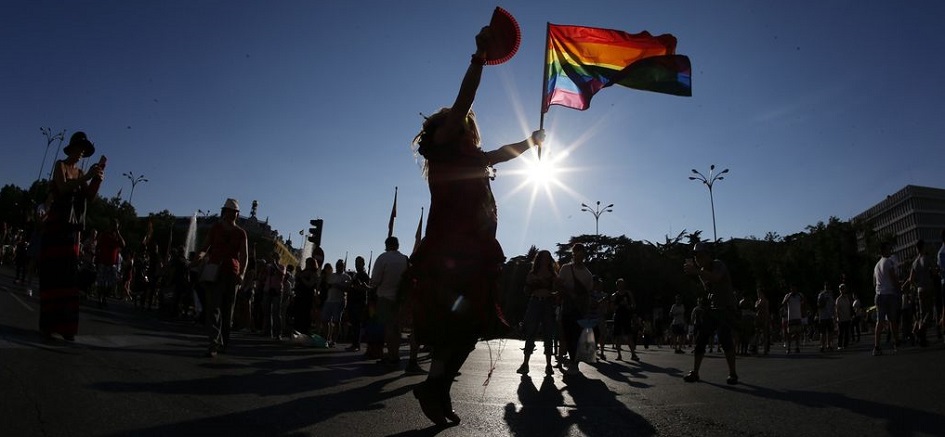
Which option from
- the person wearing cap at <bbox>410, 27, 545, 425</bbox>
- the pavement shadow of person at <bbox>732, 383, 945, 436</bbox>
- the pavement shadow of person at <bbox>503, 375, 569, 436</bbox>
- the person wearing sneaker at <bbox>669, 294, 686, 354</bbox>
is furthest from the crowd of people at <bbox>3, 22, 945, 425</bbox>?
the person wearing sneaker at <bbox>669, 294, 686, 354</bbox>

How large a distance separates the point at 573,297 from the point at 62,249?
6090 mm

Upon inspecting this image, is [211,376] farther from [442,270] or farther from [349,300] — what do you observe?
[349,300]

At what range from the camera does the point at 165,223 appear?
9188cm

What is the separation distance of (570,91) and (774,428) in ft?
17.6

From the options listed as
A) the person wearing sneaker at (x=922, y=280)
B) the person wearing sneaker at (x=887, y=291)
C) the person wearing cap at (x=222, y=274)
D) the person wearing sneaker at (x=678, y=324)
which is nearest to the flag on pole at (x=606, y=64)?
the person wearing cap at (x=222, y=274)

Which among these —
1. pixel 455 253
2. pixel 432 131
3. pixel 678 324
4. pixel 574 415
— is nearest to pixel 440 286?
pixel 455 253

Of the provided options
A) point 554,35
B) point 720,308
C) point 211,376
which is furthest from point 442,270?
point 554,35

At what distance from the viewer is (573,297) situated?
27.7 feet

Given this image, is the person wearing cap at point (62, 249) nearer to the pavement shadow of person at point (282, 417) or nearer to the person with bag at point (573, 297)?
the pavement shadow of person at point (282, 417)

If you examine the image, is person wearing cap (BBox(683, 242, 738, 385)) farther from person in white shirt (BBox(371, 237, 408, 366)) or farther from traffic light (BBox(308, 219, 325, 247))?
traffic light (BBox(308, 219, 325, 247))

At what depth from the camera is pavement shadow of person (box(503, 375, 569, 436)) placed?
355 cm

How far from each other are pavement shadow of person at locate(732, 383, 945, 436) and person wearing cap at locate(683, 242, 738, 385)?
100 centimetres

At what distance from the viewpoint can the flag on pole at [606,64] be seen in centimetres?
805

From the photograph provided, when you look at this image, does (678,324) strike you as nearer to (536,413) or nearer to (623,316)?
(623,316)
